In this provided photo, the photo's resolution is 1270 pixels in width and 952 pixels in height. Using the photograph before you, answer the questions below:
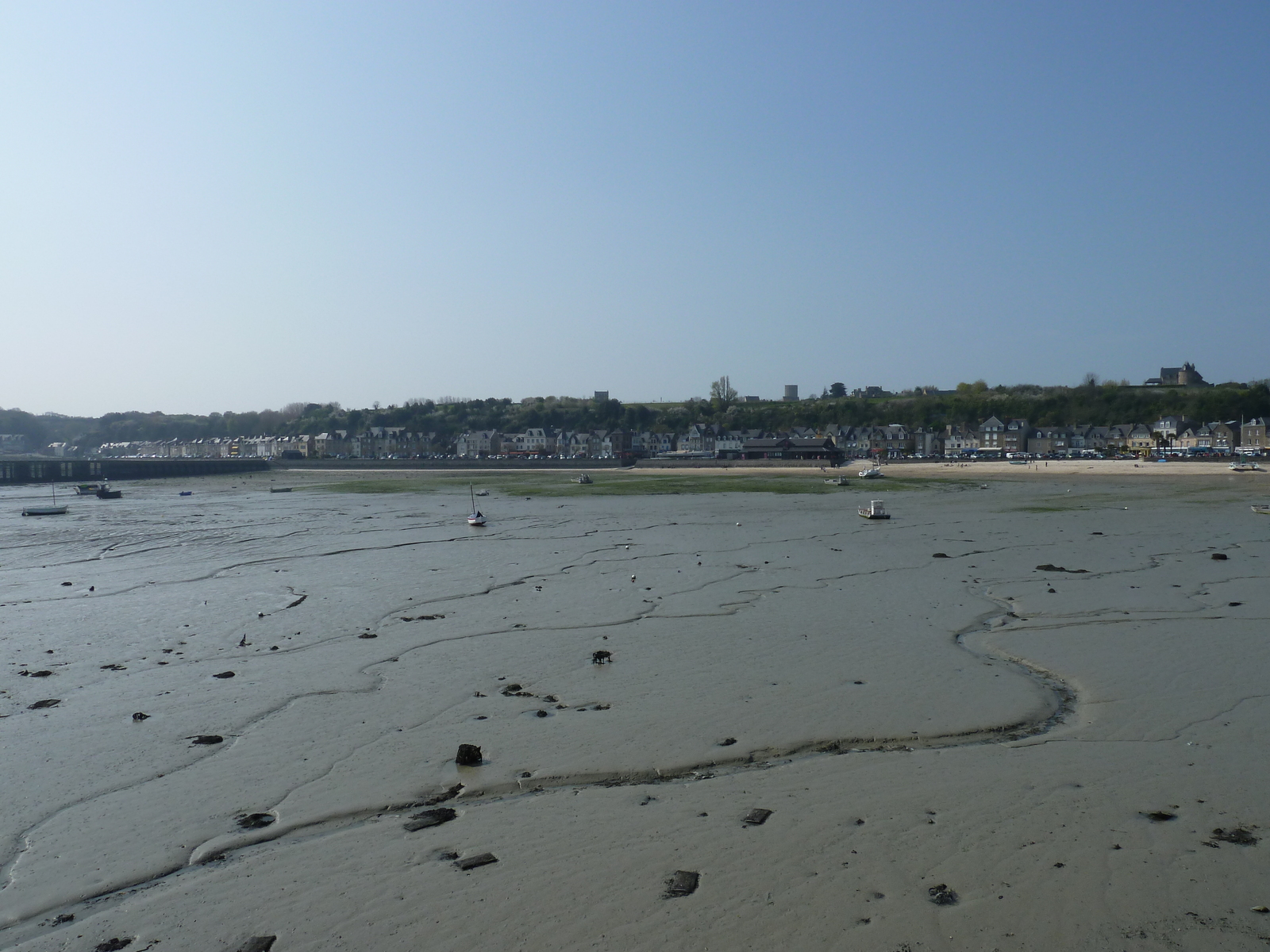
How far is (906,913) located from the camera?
19.0ft

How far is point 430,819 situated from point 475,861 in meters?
0.95

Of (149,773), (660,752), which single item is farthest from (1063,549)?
(149,773)

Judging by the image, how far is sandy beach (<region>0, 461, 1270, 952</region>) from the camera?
593 centimetres

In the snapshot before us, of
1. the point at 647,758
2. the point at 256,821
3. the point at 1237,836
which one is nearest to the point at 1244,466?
the point at 1237,836

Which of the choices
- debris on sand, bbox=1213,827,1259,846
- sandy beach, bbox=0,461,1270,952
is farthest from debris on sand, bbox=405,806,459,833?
debris on sand, bbox=1213,827,1259,846

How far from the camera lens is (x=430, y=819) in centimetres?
744

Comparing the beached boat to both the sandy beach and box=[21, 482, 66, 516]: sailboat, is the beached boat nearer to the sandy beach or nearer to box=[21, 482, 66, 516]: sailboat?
box=[21, 482, 66, 516]: sailboat

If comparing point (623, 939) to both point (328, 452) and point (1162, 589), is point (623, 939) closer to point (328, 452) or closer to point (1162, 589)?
point (1162, 589)

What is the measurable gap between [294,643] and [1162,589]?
16.5 metres

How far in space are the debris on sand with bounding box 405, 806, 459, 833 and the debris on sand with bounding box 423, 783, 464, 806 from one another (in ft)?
0.52

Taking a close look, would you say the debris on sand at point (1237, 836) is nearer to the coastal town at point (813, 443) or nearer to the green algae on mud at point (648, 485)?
the green algae on mud at point (648, 485)

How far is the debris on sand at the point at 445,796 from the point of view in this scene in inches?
307

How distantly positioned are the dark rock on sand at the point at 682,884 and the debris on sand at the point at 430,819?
2.18 metres

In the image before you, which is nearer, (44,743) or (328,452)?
(44,743)
